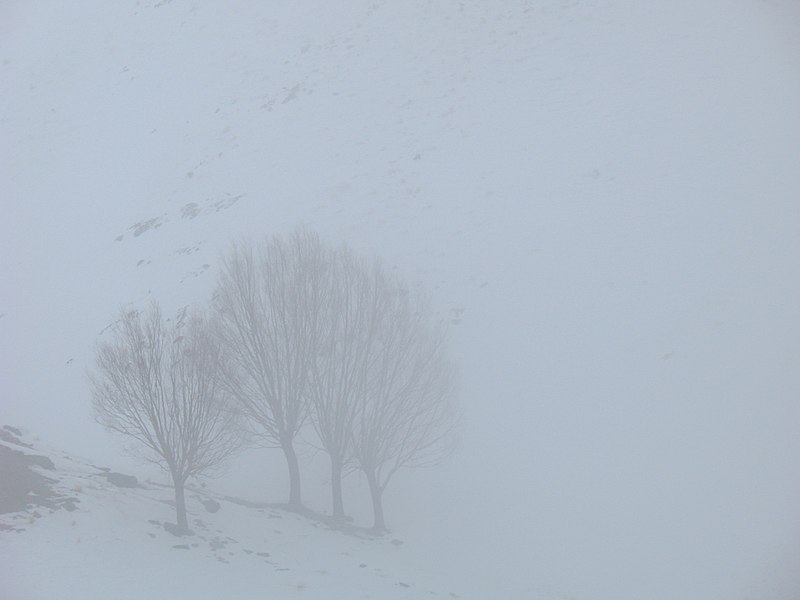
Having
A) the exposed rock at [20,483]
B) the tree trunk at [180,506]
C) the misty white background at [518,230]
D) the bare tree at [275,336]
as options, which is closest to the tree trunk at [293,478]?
the bare tree at [275,336]

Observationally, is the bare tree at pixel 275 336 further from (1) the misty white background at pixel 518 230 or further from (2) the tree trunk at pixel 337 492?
(1) the misty white background at pixel 518 230

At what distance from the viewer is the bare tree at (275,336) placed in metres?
21.4

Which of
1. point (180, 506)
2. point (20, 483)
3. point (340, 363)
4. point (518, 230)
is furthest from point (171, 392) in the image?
point (518, 230)

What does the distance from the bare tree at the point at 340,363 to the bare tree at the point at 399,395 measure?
261mm

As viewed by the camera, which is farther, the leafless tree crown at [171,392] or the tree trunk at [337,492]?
the tree trunk at [337,492]

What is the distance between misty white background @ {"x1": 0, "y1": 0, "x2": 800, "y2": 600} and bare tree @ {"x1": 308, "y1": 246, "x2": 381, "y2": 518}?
2836 millimetres

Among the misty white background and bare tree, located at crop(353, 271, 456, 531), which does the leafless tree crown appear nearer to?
bare tree, located at crop(353, 271, 456, 531)

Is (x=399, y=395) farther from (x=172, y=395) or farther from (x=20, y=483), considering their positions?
(x=20, y=483)

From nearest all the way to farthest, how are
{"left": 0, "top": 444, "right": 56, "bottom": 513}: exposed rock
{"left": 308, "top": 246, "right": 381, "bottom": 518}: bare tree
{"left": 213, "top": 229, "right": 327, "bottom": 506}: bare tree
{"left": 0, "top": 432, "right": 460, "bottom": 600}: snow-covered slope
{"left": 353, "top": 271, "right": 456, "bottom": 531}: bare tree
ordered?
{"left": 0, "top": 432, "right": 460, "bottom": 600}: snow-covered slope → {"left": 0, "top": 444, "right": 56, "bottom": 513}: exposed rock → {"left": 213, "top": 229, "right": 327, "bottom": 506}: bare tree → {"left": 308, "top": 246, "right": 381, "bottom": 518}: bare tree → {"left": 353, "top": 271, "right": 456, "bottom": 531}: bare tree

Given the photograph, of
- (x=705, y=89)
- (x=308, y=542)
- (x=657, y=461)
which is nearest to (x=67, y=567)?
(x=308, y=542)

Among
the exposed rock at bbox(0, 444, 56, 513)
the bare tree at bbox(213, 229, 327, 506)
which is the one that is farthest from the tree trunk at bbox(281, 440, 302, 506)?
the exposed rock at bbox(0, 444, 56, 513)

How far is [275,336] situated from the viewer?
2142 cm

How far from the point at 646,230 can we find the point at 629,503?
35.0 feet

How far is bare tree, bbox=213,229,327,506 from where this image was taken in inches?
841
